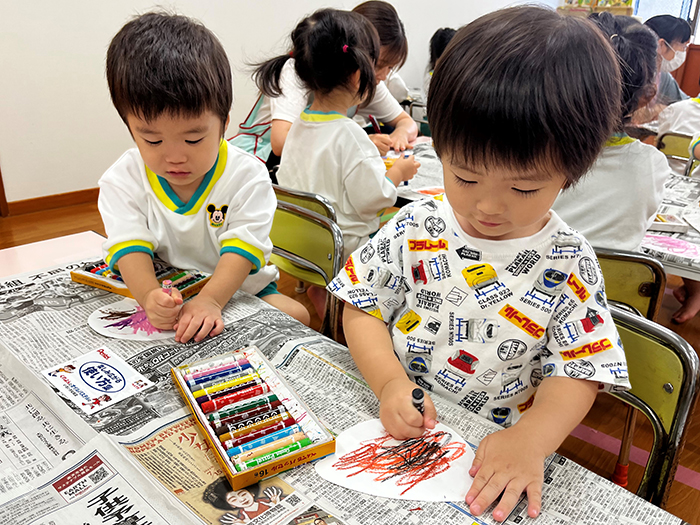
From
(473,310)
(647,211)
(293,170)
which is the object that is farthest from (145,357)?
(647,211)

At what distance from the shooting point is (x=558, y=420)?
2.12ft

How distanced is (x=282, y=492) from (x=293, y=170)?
125cm

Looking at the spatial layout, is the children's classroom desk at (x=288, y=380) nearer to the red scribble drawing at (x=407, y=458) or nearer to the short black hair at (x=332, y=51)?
the red scribble drawing at (x=407, y=458)

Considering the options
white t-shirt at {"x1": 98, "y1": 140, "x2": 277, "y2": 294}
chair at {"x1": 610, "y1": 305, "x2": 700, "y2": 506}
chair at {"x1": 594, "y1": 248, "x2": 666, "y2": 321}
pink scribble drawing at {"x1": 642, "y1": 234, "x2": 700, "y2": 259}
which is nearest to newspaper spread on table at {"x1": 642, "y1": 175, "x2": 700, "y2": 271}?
pink scribble drawing at {"x1": 642, "y1": 234, "x2": 700, "y2": 259}

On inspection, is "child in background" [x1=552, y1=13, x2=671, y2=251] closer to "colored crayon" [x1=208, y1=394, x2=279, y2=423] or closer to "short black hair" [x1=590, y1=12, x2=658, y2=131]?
"short black hair" [x1=590, y1=12, x2=658, y2=131]

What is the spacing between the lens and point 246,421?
2.04 ft

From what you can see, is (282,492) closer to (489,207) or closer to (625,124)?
(489,207)

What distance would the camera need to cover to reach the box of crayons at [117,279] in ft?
3.12

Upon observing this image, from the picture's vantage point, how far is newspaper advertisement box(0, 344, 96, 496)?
1.93 ft

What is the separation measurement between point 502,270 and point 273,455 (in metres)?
0.40

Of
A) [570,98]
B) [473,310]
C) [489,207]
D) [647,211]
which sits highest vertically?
[570,98]

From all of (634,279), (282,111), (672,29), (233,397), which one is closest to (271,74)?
(282,111)

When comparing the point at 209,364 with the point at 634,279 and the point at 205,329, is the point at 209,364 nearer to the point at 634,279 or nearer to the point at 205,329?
the point at 205,329

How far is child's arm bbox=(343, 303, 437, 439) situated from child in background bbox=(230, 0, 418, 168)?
1.28 metres
